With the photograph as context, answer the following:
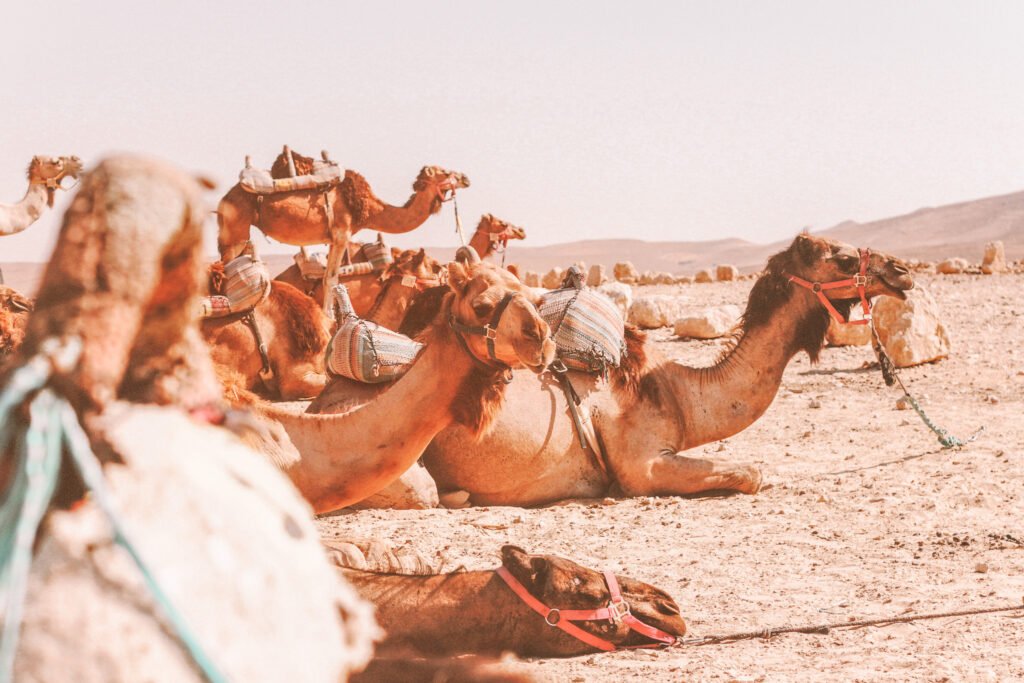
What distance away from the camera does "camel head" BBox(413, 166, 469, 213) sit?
13914 millimetres

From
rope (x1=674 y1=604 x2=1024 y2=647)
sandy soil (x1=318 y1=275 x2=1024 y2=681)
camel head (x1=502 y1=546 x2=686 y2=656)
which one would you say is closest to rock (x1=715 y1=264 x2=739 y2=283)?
sandy soil (x1=318 y1=275 x2=1024 y2=681)

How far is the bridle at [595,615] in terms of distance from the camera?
3838 millimetres

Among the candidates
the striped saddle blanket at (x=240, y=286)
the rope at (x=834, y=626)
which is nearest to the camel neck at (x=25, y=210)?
the striped saddle blanket at (x=240, y=286)

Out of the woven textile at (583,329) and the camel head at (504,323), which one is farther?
the woven textile at (583,329)

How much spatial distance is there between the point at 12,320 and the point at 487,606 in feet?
8.72

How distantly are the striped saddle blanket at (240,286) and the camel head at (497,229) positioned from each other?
133 inches

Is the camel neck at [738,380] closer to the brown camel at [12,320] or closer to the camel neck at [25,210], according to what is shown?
the brown camel at [12,320]

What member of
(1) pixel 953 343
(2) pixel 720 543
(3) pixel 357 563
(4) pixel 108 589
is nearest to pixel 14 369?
(4) pixel 108 589

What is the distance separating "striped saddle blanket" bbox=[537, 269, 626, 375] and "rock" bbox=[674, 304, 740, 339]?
28.5 ft

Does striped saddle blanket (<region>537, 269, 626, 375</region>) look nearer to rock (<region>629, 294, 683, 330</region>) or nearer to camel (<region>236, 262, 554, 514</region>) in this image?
camel (<region>236, 262, 554, 514</region>)

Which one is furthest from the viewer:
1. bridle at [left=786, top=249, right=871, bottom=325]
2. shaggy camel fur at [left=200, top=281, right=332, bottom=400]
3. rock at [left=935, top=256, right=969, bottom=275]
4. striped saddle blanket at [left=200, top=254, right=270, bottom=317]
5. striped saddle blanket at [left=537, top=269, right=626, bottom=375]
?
rock at [left=935, top=256, right=969, bottom=275]

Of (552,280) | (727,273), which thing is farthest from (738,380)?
(727,273)

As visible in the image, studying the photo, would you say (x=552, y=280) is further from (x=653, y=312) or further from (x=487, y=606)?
(x=487, y=606)

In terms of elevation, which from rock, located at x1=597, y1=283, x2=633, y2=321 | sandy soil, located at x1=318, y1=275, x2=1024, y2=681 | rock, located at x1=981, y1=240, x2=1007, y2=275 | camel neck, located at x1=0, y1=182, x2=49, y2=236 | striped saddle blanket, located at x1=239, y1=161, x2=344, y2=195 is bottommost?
sandy soil, located at x1=318, y1=275, x2=1024, y2=681
